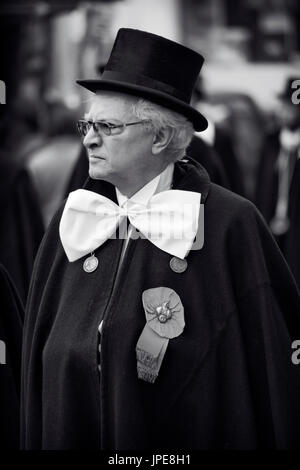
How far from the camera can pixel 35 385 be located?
4.06m

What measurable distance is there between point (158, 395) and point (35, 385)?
556 millimetres

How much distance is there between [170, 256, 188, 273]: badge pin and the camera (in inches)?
152

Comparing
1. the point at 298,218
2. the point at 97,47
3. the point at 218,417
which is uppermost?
the point at 97,47

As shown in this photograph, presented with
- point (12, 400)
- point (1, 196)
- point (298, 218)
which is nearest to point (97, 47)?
point (1, 196)

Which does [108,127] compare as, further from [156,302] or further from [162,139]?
[156,302]

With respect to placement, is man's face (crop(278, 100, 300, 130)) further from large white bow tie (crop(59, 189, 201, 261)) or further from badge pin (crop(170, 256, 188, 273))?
badge pin (crop(170, 256, 188, 273))

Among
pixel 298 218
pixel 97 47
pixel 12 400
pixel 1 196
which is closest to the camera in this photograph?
pixel 12 400

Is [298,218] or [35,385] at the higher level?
[298,218]

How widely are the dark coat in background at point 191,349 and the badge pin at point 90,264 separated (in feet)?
0.07

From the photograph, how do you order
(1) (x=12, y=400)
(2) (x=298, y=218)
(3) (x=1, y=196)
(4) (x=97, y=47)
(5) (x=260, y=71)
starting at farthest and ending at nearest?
(5) (x=260, y=71) → (4) (x=97, y=47) → (3) (x=1, y=196) → (2) (x=298, y=218) → (1) (x=12, y=400)

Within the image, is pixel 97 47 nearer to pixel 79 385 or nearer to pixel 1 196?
pixel 1 196

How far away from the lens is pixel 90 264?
399 cm

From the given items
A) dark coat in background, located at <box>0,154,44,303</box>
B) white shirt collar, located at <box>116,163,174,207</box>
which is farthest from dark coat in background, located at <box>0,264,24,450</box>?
dark coat in background, located at <box>0,154,44,303</box>

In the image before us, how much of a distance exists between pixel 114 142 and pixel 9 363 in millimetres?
1187
